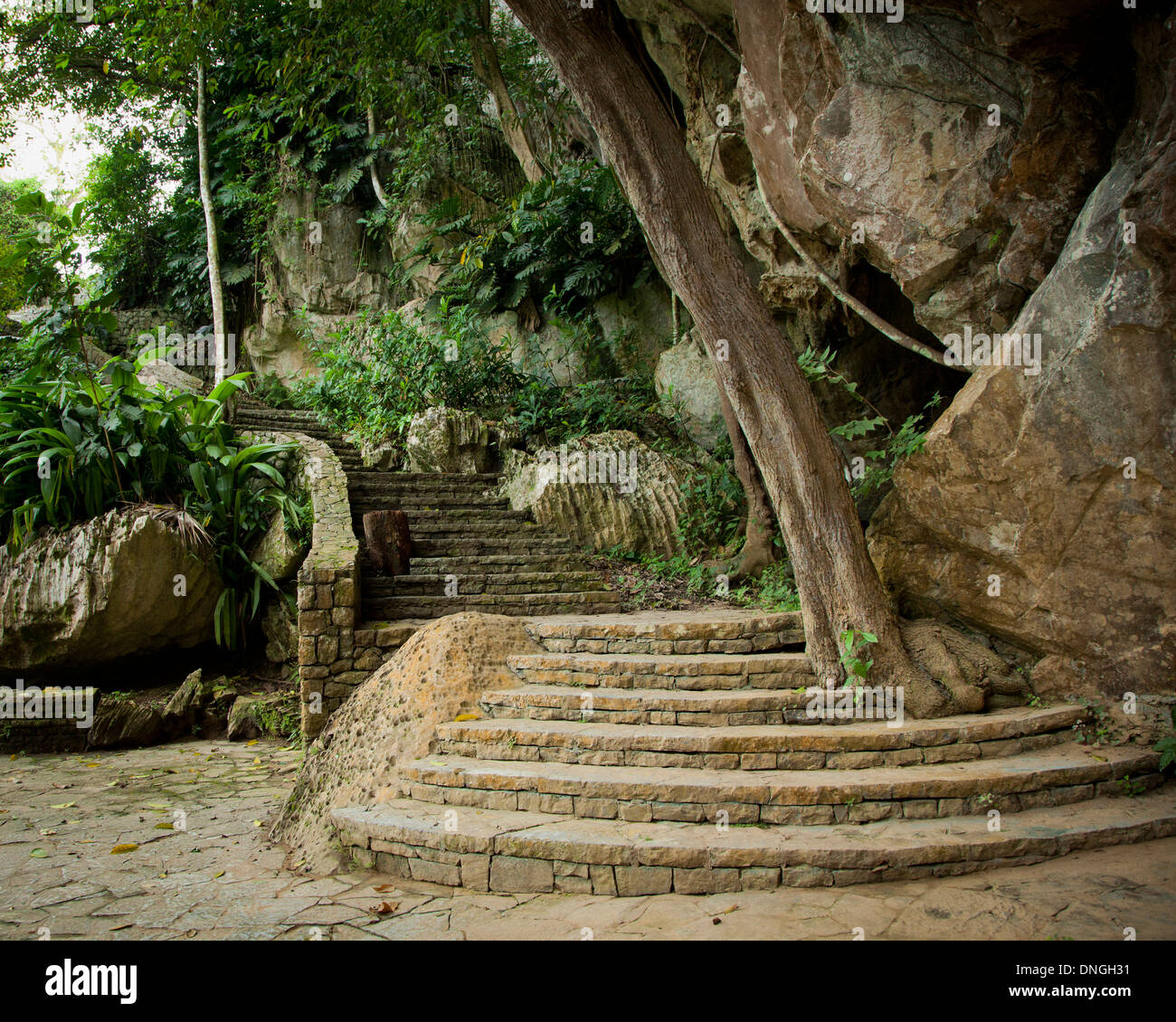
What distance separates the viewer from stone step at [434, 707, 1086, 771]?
166 inches

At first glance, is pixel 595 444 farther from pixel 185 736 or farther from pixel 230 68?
pixel 230 68

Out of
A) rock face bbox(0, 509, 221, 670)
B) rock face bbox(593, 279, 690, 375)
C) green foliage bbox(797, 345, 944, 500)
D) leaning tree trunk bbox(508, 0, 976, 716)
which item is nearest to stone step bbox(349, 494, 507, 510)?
rock face bbox(0, 509, 221, 670)

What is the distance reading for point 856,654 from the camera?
4.97 meters

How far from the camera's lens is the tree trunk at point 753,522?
781 centimetres

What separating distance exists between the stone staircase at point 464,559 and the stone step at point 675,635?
52.8 inches

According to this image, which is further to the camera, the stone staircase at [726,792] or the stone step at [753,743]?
the stone step at [753,743]

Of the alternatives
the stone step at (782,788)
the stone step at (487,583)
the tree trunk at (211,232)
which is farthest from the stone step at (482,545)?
the tree trunk at (211,232)

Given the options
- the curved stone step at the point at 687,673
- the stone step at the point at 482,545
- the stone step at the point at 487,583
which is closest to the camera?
the curved stone step at the point at 687,673

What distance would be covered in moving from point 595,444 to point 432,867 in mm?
6342

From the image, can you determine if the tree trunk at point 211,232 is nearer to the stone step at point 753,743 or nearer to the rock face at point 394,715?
the rock face at point 394,715

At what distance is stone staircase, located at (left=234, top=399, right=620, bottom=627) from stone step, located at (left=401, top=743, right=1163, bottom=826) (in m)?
2.80

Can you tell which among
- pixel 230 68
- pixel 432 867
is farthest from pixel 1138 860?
pixel 230 68

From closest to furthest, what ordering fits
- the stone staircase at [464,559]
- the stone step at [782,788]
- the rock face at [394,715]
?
the stone step at [782,788]
the rock face at [394,715]
the stone staircase at [464,559]

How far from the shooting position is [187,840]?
433 cm
